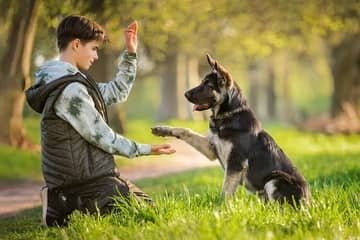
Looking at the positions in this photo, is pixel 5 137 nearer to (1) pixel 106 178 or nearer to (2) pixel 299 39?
(1) pixel 106 178

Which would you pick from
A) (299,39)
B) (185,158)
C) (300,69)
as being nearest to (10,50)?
(185,158)

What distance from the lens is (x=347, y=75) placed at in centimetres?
2717

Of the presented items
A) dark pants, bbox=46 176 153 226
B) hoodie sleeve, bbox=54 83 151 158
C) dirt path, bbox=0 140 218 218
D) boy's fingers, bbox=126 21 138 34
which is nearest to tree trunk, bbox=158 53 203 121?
dirt path, bbox=0 140 218 218

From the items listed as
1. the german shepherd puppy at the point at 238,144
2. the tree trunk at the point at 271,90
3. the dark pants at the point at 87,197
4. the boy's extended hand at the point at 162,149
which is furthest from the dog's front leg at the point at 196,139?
the tree trunk at the point at 271,90

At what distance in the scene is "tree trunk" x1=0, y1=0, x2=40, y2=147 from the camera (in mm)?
17188

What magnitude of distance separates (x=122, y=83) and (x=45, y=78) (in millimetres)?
1014

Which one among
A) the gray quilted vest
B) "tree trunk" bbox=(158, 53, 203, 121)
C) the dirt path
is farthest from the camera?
"tree trunk" bbox=(158, 53, 203, 121)

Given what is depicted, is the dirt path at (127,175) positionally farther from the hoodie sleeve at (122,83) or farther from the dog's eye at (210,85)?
the dog's eye at (210,85)

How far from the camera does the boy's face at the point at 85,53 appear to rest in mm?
6516

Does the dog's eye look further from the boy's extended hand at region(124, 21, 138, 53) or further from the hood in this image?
the hood

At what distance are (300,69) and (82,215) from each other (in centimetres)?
5977

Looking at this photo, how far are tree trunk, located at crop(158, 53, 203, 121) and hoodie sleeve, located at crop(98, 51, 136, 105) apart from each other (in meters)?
25.3

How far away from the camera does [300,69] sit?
64.5 meters

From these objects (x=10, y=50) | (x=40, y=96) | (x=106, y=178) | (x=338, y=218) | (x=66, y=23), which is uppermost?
(x=10, y=50)
